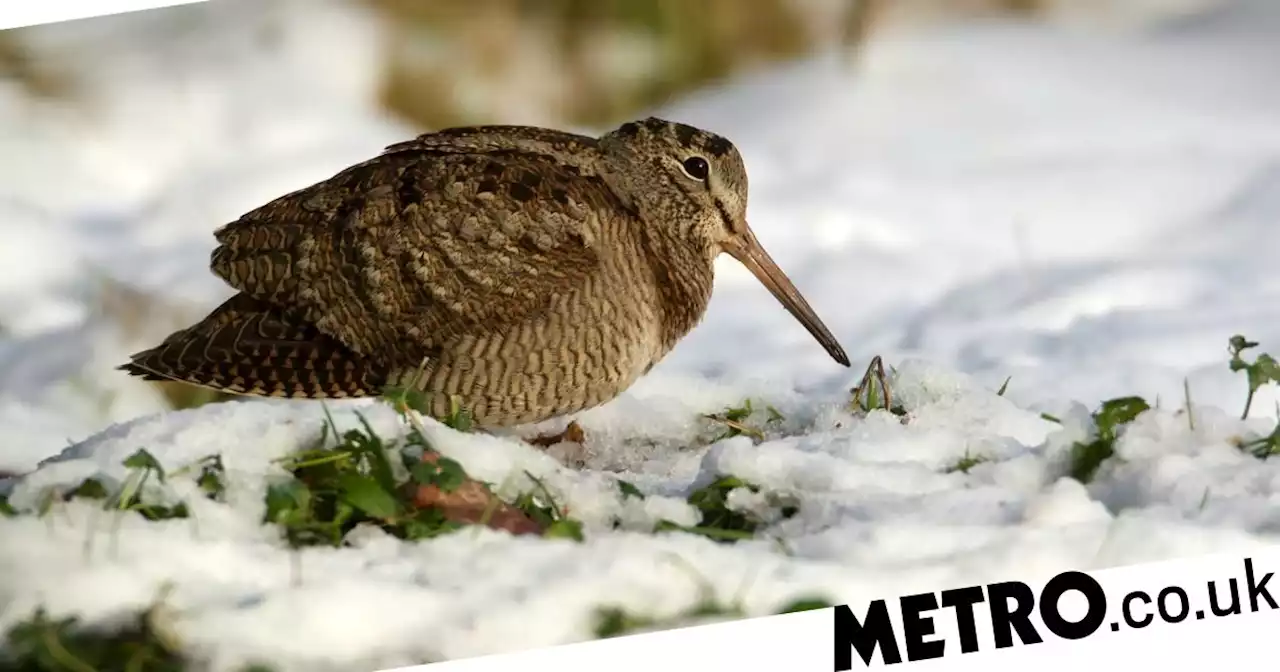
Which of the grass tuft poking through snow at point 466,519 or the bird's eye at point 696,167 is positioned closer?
the grass tuft poking through snow at point 466,519

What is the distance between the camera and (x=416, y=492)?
2066 mm

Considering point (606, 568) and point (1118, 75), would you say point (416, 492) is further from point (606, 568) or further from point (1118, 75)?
point (1118, 75)

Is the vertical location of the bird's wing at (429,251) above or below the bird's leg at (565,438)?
above

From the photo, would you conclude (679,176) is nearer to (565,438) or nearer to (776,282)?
(776,282)

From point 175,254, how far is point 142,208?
10 cm

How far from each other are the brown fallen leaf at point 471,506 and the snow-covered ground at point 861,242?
0.29 ft

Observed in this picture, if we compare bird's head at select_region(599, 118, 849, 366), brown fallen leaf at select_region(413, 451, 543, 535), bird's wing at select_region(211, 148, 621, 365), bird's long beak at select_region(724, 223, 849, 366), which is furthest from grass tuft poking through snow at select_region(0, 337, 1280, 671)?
bird's head at select_region(599, 118, 849, 366)

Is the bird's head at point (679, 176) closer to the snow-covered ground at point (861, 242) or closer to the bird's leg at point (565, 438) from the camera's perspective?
the snow-covered ground at point (861, 242)

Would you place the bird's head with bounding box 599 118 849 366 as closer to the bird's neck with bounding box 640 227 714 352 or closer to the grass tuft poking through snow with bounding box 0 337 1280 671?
the bird's neck with bounding box 640 227 714 352

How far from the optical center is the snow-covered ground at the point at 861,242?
2262 millimetres

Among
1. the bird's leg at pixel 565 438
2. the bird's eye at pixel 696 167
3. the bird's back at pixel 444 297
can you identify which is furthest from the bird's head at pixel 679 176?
the bird's leg at pixel 565 438

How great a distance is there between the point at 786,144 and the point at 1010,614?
1133mm

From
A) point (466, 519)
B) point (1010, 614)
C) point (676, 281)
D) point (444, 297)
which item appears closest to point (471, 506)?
point (466, 519)

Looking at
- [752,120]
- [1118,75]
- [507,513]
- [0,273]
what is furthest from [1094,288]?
[0,273]
